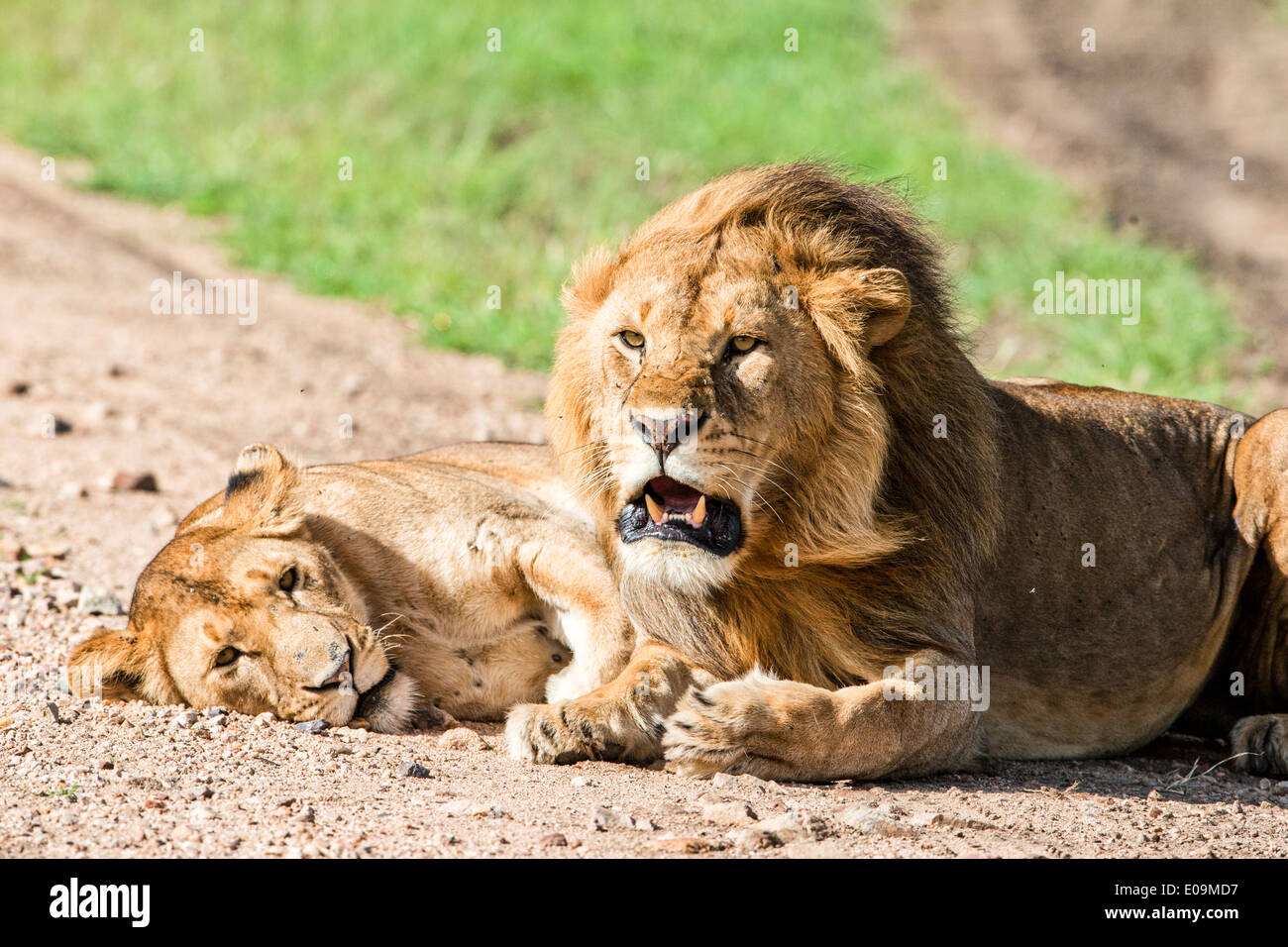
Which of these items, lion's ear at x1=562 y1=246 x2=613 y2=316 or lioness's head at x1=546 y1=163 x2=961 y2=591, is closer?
lioness's head at x1=546 y1=163 x2=961 y2=591

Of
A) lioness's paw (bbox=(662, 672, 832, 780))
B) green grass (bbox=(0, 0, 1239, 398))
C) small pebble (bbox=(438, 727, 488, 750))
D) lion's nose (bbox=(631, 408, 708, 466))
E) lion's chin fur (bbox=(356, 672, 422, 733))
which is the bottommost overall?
small pebble (bbox=(438, 727, 488, 750))

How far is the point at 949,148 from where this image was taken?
13.7 m

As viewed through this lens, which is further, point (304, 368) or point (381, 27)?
point (381, 27)

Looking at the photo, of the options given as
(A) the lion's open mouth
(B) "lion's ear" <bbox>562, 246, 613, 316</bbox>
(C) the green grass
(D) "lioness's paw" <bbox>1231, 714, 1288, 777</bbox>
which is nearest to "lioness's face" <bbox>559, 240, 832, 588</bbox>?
(A) the lion's open mouth

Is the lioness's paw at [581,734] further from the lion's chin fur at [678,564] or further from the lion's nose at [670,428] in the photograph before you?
the lion's nose at [670,428]

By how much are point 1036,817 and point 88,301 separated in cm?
710

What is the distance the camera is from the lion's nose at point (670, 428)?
3.55 metres

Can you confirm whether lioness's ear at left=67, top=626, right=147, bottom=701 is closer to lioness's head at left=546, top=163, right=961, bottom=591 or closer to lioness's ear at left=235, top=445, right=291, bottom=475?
lioness's ear at left=235, top=445, right=291, bottom=475

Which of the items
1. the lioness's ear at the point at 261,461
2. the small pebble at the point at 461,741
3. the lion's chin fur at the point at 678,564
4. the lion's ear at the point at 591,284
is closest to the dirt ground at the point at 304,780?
the small pebble at the point at 461,741

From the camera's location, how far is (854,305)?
384cm

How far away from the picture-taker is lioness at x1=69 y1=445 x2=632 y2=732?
165 inches
